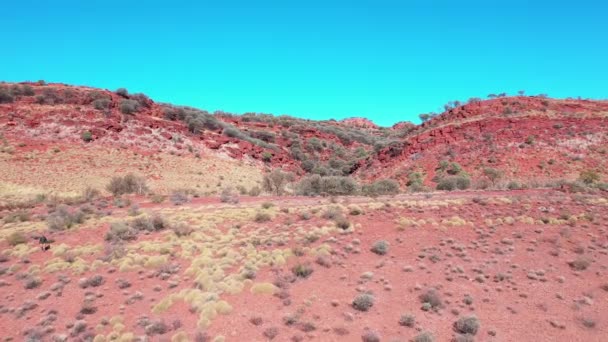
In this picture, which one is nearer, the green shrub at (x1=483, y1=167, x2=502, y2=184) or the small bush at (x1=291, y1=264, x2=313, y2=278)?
the small bush at (x1=291, y1=264, x2=313, y2=278)

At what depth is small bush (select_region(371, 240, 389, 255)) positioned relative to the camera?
1467 cm

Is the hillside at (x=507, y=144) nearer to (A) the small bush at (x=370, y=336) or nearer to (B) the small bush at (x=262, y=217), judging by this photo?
(B) the small bush at (x=262, y=217)

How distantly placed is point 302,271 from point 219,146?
111 ft

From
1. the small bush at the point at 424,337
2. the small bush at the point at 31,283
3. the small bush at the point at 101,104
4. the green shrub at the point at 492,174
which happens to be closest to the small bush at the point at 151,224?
the small bush at the point at 31,283

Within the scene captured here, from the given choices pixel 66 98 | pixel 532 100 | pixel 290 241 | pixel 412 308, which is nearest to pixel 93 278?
pixel 290 241

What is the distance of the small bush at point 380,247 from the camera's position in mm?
14671

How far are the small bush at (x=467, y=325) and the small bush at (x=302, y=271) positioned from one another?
4.81 m

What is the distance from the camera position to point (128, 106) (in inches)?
1678

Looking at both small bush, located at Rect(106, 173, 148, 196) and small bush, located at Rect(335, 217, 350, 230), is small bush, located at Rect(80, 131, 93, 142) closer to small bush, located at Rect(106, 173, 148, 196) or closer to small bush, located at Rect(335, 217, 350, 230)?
small bush, located at Rect(106, 173, 148, 196)

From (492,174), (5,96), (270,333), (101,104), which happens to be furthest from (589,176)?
(5,96)

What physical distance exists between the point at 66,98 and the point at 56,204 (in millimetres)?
24418

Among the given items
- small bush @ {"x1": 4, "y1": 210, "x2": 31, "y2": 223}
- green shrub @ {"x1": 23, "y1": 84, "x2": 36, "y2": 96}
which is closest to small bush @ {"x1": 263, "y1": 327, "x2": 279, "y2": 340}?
small bush @ {"x1": 4, "y1": 210, "x2": 31, "y2": 223}

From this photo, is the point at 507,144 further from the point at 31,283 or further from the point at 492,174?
the point at 31,283

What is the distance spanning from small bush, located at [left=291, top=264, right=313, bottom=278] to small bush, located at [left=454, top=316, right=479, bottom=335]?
15.8 feet
